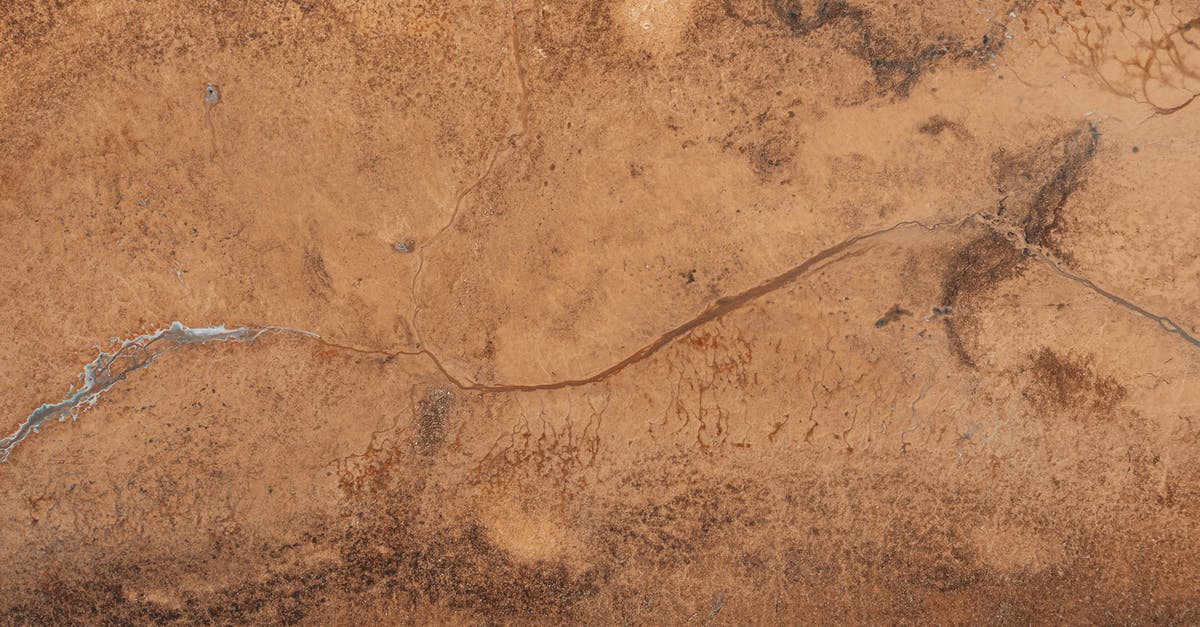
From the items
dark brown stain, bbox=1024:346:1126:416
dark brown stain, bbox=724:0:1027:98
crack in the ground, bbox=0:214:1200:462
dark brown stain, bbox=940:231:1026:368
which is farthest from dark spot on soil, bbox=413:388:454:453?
dark brown stain, bbox=1024:346:1126:416

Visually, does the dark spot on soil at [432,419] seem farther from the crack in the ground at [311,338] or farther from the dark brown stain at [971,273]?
the dark brown stain at [971,273]

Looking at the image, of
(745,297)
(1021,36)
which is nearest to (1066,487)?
(745,297)

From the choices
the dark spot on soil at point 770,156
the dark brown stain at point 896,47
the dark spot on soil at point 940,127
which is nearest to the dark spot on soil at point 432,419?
the dark spot on soil at point 770,156

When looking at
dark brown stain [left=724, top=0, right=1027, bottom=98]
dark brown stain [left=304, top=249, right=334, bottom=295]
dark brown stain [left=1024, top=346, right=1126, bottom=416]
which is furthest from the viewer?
dark brown stain [left=304, top=249, right=334, bottom=295]

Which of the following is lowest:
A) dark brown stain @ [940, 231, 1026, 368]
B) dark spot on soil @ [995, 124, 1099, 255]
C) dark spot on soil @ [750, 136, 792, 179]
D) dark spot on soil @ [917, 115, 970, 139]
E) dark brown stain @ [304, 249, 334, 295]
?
dark brown stain @ [940, 231, 1026, 368]

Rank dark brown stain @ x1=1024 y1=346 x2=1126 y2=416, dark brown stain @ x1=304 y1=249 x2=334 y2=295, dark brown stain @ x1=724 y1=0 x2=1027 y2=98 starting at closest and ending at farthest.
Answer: dark brown stain @ x1=1024 y1=346 x2=1126 y2=416
dark brown stain @ x1=724 y1=0 x2=1027 y2=98
dark brown stain @ x1=304 y1=249 x2=334 y2=295

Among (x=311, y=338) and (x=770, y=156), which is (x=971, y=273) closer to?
(x=770, y=156)

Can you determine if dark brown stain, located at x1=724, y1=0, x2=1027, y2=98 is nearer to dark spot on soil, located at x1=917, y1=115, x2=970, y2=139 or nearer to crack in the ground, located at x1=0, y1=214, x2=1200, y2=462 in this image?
dark spot on soil, located at x1=917, y1=115, x2=970, y2=139

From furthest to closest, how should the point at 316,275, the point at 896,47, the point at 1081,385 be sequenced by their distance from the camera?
the point at 316,275
the point at 896,47
the point at 1081,385

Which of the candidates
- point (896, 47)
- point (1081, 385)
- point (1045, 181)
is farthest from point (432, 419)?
point (1045, 181)
